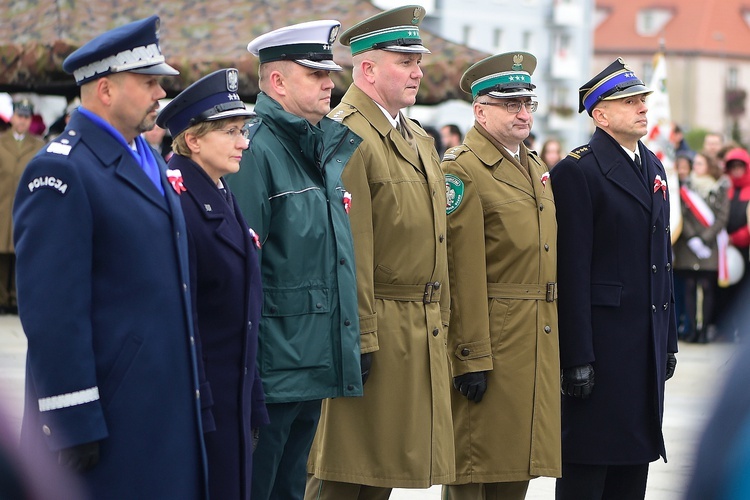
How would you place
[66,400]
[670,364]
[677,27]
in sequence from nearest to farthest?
1. [66,400]
2. [670,364]
3. [677,27]

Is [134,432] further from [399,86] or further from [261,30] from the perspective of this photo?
[261,30]

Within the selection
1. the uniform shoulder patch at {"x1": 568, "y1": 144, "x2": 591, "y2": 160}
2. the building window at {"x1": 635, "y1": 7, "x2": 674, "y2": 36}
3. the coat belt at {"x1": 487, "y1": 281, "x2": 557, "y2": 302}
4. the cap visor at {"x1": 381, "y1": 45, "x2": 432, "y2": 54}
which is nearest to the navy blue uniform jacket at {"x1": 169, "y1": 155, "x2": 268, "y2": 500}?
the cap visor at {"x1": 381, "y1": 45, "x2": 432, "y2": 54}

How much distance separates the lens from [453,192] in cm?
609

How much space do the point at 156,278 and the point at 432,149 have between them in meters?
2.13

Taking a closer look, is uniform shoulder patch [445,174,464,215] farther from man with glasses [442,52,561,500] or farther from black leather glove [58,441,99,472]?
black leather glove [58,441,99,472]

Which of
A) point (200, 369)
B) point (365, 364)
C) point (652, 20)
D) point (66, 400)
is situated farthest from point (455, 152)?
point (652, 20)

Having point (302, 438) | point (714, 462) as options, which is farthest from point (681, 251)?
point (714, 462)

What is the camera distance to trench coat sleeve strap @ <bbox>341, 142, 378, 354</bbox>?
5.39 meters

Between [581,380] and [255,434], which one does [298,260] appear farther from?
[581,380]

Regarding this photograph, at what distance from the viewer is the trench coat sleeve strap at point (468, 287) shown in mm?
6008

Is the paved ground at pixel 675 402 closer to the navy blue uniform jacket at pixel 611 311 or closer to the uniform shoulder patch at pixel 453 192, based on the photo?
the navy blue uniform jacket at pixel 611 311

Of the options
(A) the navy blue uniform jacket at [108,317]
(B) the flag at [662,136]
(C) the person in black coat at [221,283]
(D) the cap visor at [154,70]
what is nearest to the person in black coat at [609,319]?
(C) the person in black coat at [221,283]

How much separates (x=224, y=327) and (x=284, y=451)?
85cm

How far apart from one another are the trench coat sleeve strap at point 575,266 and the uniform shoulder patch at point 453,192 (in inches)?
21.9
